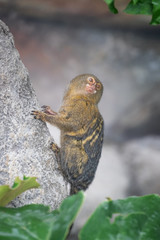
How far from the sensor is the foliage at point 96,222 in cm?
46

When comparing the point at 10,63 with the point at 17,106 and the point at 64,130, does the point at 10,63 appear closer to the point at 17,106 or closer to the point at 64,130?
the point at 17,106

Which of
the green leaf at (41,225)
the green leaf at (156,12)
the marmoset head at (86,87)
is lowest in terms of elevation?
the green leaf at (41,225)

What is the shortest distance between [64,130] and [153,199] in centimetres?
114

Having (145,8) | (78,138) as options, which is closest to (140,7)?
(145,8)

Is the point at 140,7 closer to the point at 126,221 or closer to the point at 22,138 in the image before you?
the point at 22,138

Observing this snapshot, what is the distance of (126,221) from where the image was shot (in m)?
0.50

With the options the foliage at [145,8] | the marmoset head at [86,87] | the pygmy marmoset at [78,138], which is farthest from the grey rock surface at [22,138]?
the foliage at [145,8]

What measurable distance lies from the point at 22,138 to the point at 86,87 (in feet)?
2.08

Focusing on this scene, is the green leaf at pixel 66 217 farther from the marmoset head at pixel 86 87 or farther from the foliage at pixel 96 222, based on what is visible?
the marmoset head at pixel 86 87

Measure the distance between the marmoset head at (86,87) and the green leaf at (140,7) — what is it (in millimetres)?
804

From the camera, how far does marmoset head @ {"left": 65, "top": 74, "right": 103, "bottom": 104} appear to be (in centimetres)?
187

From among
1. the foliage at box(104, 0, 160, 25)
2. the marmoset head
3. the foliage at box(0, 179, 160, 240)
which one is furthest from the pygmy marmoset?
the foliage at box(0, 179, 160, 240)

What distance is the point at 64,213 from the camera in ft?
1.60

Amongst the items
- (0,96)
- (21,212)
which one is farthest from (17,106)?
(21,212)
